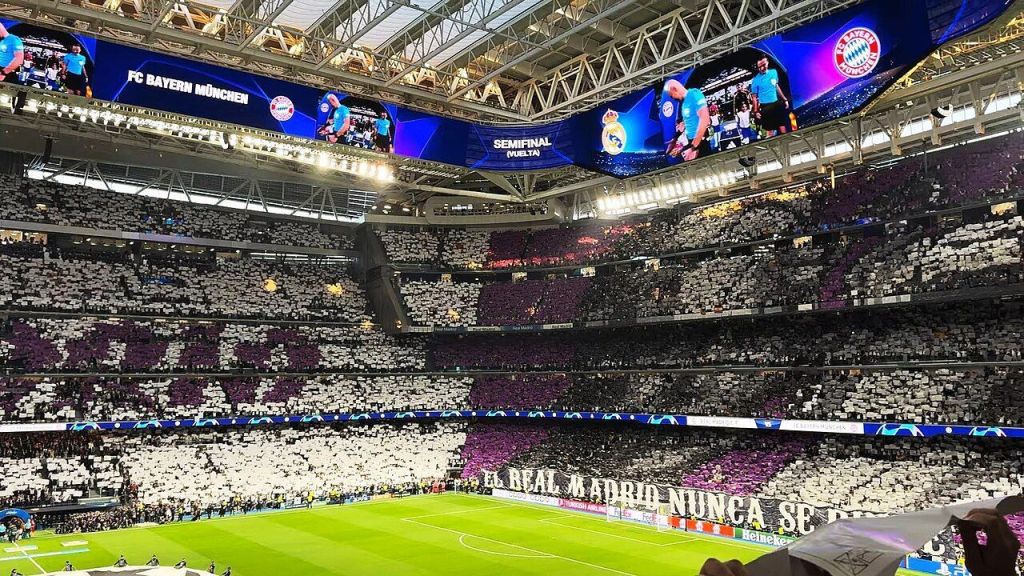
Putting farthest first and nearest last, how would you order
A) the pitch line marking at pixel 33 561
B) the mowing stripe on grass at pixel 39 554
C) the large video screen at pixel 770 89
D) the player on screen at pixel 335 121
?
the player on screen at pixel 335 121 < the mowing stripe on grass at pixel 39 554 < the pitch line marking at pixel 33 561 < the large video screen at pixel 770 89

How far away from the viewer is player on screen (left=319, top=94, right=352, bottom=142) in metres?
36.8

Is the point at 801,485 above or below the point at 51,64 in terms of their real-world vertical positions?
below

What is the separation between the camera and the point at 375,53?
3522 cm

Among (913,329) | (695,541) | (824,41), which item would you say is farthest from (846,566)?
(913,329)

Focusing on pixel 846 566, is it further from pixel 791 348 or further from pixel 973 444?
pixel 791 348

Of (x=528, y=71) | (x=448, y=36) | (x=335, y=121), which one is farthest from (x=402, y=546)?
(x=528, y=71)

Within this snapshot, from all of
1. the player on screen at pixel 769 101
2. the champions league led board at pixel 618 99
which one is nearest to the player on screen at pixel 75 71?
the champions league led board at pixel 618 99

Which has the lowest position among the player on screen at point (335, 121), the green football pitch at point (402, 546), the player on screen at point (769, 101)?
the green football pitch at point (402, 546)

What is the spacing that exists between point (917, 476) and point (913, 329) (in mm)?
8603

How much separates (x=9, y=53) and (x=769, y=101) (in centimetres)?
3003

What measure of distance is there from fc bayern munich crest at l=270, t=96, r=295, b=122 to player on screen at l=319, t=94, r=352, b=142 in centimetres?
166

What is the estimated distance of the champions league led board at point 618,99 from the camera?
2639 centimetres

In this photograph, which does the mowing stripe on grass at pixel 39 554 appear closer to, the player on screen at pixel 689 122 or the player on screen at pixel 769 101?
the player on screen at pixel 689 122

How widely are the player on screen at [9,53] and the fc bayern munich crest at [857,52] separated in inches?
1237
